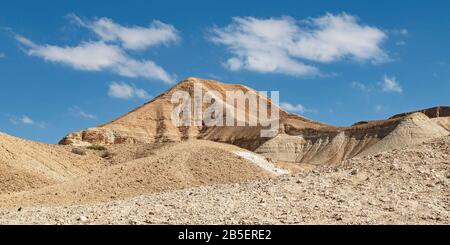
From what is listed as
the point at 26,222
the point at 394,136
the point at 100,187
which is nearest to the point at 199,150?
the point at 100,187

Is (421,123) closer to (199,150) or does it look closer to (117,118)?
(117,118)

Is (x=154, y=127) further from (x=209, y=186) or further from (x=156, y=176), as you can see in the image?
(x=209, y=186)

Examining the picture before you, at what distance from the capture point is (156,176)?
2261cm

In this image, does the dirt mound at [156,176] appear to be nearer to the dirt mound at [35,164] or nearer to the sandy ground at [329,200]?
the dirt mound at [35,164]

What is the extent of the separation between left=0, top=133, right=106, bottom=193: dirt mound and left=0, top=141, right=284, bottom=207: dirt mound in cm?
182

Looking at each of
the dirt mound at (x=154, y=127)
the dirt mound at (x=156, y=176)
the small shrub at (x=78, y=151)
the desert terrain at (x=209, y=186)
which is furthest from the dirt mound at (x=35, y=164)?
the dirt mound at (x=154, y=127)

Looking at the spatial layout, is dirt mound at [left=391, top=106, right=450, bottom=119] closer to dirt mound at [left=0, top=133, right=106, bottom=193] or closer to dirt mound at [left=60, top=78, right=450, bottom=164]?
dirt mound at [left=60, top=78, right=450, bottom=164]

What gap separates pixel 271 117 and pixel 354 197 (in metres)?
85.5

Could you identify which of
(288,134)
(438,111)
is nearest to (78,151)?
(288,134)

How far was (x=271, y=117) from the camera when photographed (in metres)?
96.9

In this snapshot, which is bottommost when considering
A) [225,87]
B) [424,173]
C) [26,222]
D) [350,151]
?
[26,222]

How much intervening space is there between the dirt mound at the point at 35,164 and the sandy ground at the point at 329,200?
439 inches

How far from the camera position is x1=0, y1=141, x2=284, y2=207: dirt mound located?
1975 centimetres

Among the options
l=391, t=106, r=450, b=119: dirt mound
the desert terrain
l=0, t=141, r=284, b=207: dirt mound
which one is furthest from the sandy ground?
l=391, t=106, r=450, b=119: dirt mound
